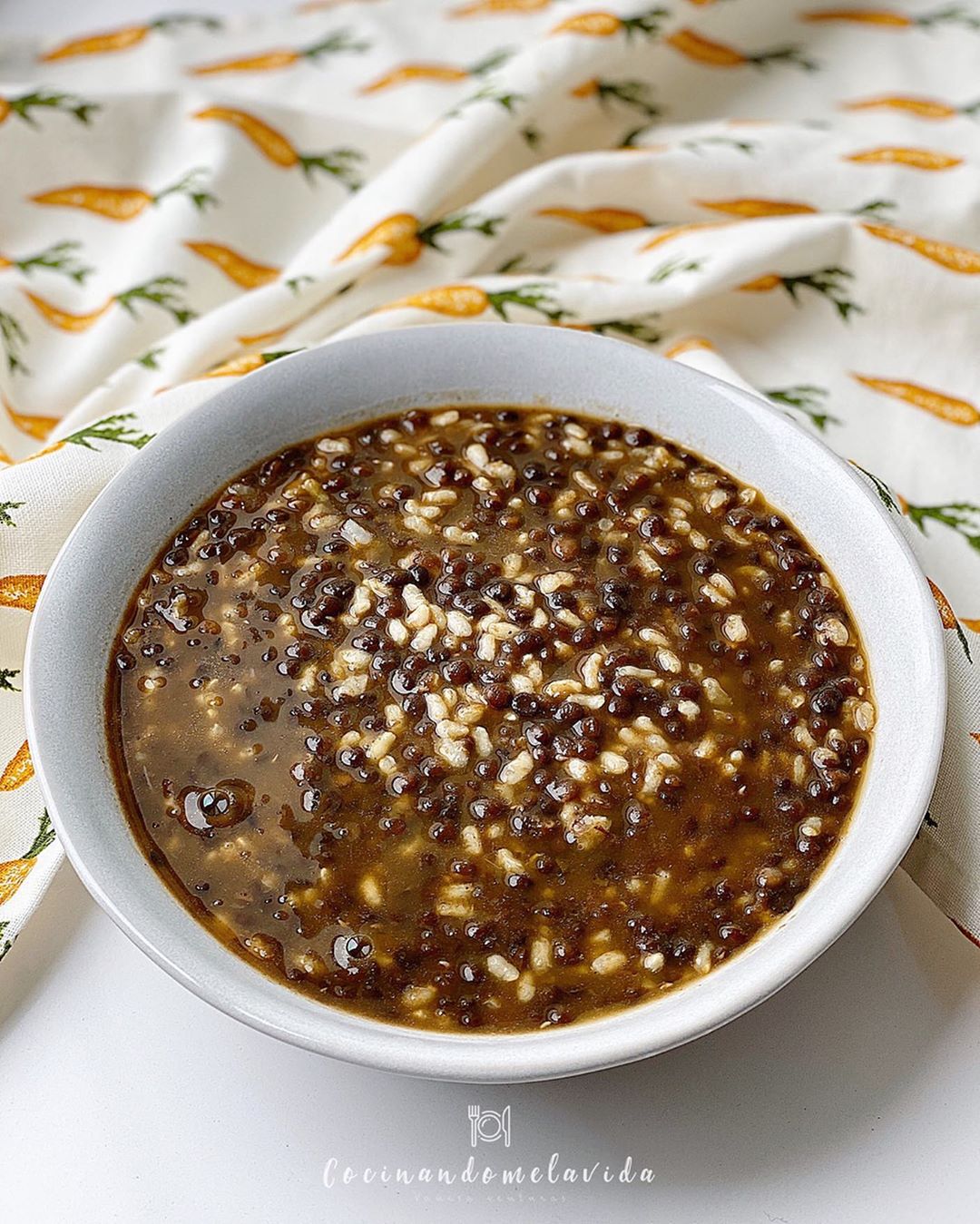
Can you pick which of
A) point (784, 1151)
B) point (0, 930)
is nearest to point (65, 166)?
point (0, 930)

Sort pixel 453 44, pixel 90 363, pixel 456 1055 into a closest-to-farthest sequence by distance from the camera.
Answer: pixel 456 1055 < pixel 90 363 < pixel 453 44

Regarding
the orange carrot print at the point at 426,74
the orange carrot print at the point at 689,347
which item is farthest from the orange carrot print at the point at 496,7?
the orange carrot print at the point at 689,347

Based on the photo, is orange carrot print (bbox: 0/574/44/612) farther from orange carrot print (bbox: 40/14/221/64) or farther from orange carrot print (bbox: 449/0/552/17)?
orange carrot print (bbox: 449/0/552/17)

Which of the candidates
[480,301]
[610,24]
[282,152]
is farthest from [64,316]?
[610,24]

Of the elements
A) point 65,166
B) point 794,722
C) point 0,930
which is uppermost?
point 65,166

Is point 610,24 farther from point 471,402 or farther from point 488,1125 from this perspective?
point 488,1125

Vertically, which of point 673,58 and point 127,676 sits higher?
point 673,58

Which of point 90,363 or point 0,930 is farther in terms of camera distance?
point 90,363

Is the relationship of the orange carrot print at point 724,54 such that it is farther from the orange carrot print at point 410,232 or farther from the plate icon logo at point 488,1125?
the plate icon logo at point 488,1125

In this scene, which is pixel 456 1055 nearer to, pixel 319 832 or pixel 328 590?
pixel 319 832
